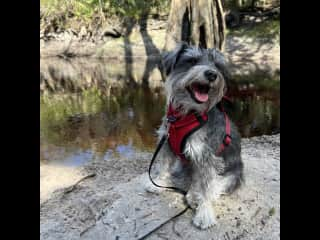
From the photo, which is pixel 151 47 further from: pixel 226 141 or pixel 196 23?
pixel 226 141

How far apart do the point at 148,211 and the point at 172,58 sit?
2041 mm

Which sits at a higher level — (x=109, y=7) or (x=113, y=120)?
(x=109, y=7)

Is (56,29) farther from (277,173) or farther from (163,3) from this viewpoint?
(277,173)

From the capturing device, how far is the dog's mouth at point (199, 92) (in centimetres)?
401

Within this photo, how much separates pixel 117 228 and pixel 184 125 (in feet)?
5.32

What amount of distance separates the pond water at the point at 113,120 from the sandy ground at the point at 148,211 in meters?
2.17

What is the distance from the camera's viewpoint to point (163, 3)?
3322 centimetres

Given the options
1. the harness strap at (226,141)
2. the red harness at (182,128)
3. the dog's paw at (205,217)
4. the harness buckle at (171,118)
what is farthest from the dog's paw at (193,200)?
the harness buckle at (171,118)

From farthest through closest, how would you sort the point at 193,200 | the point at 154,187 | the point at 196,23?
the point at 196,23 < the point at 154,187 < the point at 193,200

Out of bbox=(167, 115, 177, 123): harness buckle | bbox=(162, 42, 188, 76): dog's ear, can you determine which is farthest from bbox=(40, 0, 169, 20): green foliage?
bbox=(167, 115, 177, 123): harness buckle

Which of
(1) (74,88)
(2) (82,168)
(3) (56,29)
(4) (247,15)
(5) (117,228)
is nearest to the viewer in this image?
(5) (117,228)

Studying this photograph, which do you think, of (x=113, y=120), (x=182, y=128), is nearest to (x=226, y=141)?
(x=182, y=128)

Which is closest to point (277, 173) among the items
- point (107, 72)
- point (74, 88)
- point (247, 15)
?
point (74, 88)

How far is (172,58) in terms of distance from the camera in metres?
4.21
